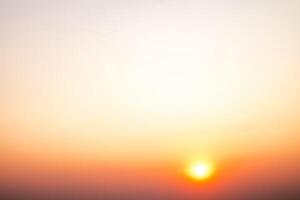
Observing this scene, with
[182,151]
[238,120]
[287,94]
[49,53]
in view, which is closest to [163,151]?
[182,151]

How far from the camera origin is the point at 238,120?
1915 millimetres

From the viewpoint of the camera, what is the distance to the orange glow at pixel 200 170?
2348mm

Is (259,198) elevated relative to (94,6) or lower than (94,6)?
elevated

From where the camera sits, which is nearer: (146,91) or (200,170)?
(146,91)

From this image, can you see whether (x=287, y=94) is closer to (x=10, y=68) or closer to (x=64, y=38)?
(x=64, y=38)

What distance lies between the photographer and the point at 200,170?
2.41 metres

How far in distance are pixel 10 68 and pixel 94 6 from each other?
1.59 feet

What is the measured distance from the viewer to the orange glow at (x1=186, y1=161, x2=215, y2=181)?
7.70 feet

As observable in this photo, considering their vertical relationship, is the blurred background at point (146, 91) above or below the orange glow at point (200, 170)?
below

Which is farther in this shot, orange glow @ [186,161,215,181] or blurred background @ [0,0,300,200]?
orange glow @ [186,161,215,181]

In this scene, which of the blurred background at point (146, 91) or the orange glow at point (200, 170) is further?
the orange glow at point (200, 170)

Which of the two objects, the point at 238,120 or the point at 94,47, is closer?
the point at 94,47

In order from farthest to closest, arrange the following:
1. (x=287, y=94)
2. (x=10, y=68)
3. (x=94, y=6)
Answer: (x=287, y=94), (x=10, y=68), (x=94, y=6)

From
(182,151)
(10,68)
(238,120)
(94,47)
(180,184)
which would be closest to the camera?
(94,47)
